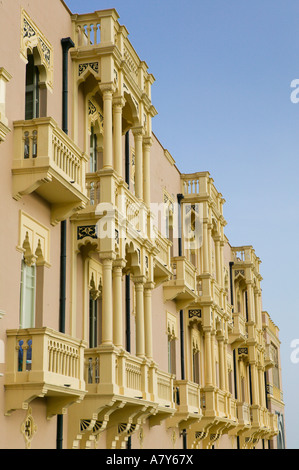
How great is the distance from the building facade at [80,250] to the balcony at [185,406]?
0.04 metres

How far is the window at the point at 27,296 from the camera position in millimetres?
14406

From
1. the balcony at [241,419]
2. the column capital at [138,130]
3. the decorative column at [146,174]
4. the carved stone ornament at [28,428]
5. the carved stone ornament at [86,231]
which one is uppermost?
the column capital at [138,130]

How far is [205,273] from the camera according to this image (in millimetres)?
28469

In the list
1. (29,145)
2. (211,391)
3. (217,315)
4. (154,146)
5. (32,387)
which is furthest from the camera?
(217,315)

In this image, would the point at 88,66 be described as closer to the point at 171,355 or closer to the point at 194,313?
the point at 171,355

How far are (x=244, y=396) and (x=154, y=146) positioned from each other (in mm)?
19747

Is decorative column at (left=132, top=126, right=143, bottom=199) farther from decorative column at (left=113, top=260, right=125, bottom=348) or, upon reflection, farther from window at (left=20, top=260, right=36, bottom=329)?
window at (left=20, top=260, right=36, bottom=329)

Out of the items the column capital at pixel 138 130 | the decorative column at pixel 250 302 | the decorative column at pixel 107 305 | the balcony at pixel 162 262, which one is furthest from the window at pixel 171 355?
the decorative column at pixel 250 302

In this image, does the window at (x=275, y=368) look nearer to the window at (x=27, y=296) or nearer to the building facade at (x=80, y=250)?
the building facade at (x=80, y=250)

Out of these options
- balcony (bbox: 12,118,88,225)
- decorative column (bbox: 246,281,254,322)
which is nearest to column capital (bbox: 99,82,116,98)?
balcony (bbox: 12,118,88,225)

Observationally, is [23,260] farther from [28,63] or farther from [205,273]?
[205,273]

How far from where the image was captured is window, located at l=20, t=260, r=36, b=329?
14406mm
